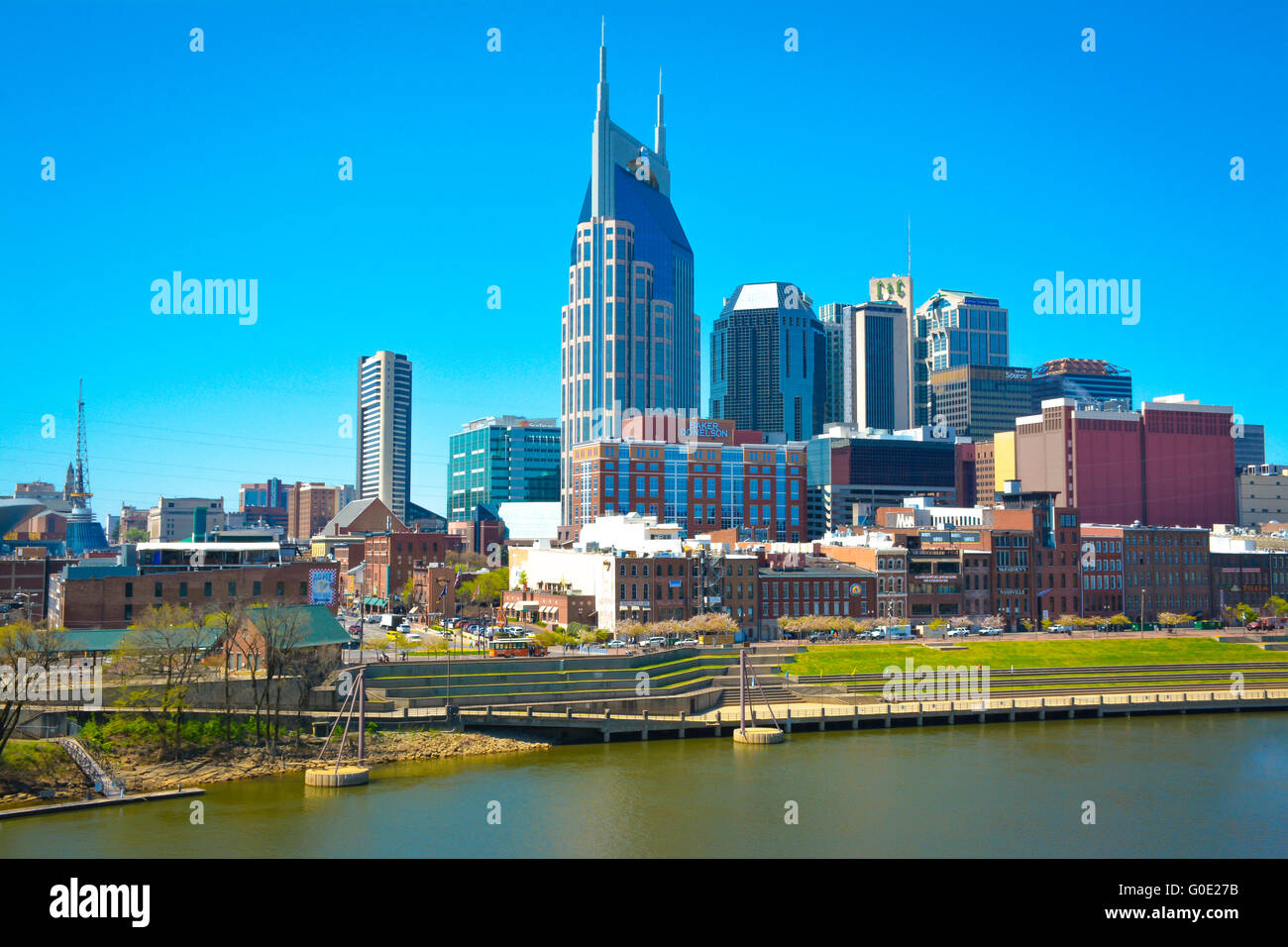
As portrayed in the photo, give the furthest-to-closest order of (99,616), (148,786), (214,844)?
1. (99,616)
2. (148,786)
3. (214,844)

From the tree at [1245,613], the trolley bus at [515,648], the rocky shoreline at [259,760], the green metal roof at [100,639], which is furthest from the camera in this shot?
the tree at [1245,613]

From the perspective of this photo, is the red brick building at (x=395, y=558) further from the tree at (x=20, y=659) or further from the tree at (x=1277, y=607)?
the tree at (x=1277, y=607)

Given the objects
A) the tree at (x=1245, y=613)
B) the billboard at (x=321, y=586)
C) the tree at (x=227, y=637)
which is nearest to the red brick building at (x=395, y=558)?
the billboard at (x=321, y=586)

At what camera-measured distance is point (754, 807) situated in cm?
5050

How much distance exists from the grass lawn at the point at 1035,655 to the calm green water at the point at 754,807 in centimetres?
1939

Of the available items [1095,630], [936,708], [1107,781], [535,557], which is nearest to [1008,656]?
[936,708]

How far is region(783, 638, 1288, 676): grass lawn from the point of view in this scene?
292ft

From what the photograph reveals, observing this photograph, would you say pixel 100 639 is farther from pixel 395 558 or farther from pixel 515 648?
pixel 395 558

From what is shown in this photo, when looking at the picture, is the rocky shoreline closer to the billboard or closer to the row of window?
the row of window

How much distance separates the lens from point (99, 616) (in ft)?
260

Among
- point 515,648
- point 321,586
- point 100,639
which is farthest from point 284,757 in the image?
point 321,586

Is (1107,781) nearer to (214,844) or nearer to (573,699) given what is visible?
(573,699)

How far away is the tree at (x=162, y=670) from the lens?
58.5m
